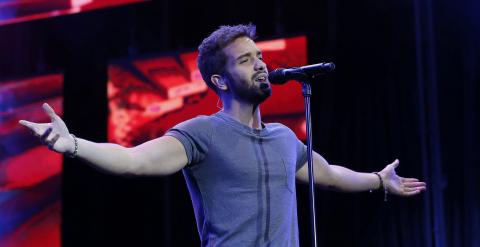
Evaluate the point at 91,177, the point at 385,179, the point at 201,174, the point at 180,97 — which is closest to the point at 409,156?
the point at 385,179

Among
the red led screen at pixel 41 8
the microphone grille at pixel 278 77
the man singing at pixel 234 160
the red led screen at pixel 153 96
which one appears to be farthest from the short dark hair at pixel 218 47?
the red led screen at pixel 41 8

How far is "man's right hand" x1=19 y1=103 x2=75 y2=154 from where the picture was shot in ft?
5.37

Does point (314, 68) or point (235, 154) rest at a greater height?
point (314, 68)

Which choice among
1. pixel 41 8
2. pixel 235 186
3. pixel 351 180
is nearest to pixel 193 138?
pixel 235 186

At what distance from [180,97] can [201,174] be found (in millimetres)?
2412

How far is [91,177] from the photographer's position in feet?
15.3

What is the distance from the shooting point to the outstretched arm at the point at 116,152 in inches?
64.8

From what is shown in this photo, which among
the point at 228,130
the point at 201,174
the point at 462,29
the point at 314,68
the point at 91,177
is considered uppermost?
the point at 462,29

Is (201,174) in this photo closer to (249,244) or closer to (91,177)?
(249,244)

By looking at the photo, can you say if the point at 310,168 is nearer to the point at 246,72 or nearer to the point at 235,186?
the point at 235,186

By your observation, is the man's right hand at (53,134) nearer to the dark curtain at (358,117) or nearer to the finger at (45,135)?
the finger at (45,135)

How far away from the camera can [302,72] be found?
2.02 meters

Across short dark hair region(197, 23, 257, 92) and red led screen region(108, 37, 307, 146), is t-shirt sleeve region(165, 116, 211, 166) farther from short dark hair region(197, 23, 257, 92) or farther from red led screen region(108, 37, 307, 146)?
red led screen region(108, 37, 307, 146)

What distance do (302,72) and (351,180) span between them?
71 cm
